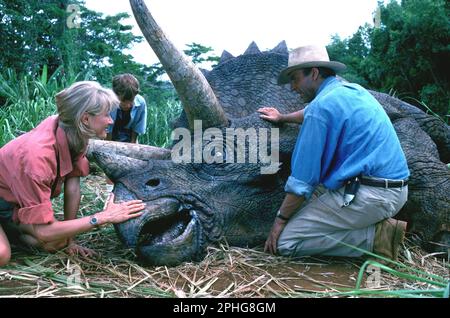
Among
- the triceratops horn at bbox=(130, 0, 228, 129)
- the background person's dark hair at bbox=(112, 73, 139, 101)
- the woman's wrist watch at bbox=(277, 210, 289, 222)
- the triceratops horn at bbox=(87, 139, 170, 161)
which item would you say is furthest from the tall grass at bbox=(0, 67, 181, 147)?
the woman's wrist watch at bbox=(277, 210, 289, 222)

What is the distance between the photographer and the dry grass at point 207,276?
2885mm

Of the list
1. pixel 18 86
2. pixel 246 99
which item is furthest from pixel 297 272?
pixel 18 86

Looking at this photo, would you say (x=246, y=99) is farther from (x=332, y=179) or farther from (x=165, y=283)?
(x=165, y=283)

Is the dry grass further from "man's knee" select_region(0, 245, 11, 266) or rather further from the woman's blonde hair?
the woman's blonde hair

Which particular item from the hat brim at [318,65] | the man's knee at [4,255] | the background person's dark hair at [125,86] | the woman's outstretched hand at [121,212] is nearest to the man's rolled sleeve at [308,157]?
the hat brim at [318,65]

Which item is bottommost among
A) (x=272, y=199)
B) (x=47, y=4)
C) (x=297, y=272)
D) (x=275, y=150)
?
(x=297, y=272)

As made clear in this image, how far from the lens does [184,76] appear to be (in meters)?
3.54

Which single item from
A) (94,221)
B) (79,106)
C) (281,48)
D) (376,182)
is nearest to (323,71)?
(376,182)

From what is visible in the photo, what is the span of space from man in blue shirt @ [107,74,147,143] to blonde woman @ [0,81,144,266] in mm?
2245

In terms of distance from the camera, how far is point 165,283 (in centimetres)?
300

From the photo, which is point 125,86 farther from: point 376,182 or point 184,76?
point 376,182

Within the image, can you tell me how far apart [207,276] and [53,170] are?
123cm

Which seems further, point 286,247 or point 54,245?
point 286,247

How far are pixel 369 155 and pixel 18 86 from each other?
25.1ft
